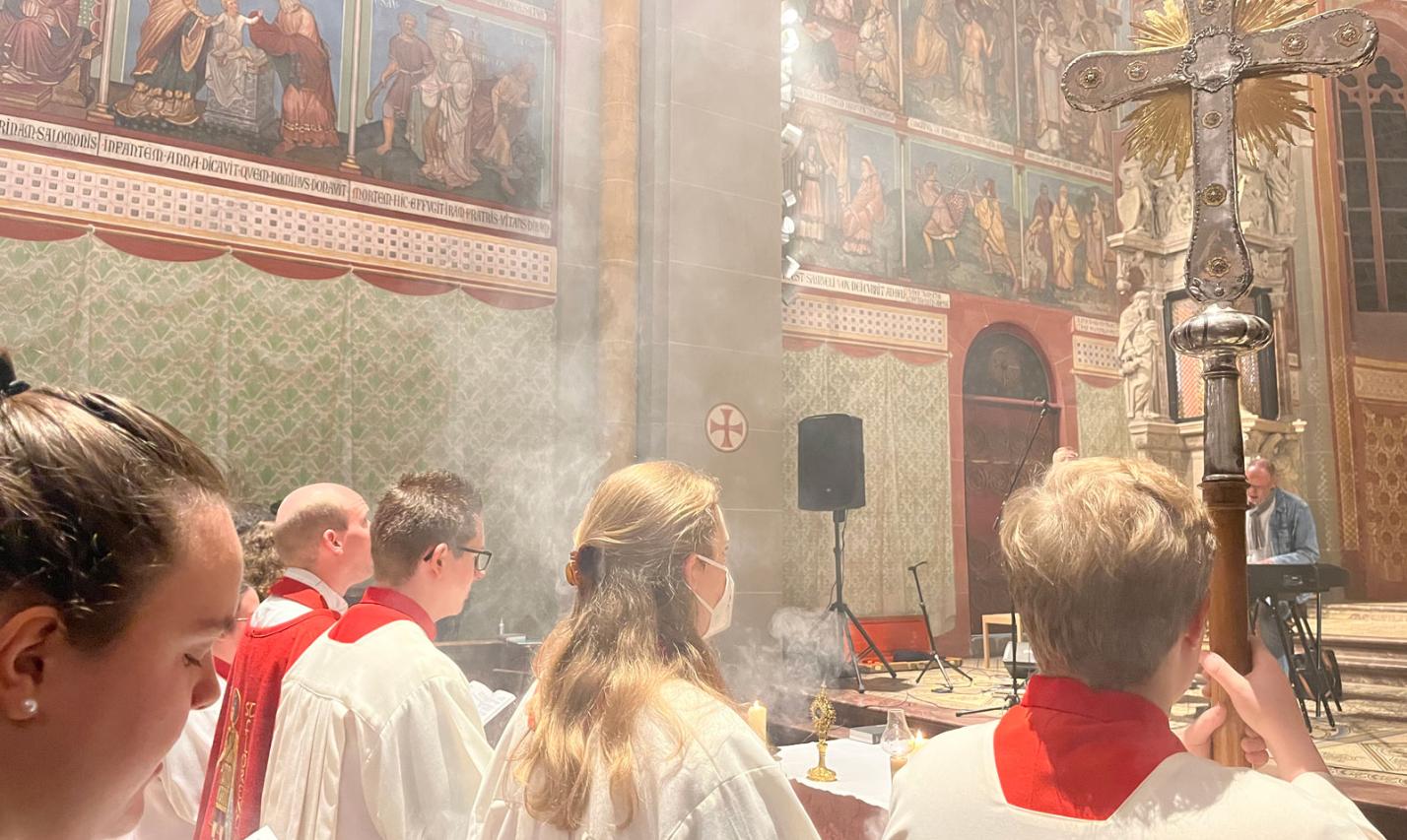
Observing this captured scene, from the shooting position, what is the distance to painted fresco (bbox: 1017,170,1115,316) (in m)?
12.5

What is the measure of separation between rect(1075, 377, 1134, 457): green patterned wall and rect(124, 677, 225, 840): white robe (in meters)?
11.4

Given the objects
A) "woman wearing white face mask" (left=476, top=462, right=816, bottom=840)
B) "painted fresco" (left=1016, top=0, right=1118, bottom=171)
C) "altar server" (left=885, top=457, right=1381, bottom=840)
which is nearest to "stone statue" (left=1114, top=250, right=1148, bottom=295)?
"painted fresco" (left=1016, top=0, right=1118, bottom=171)

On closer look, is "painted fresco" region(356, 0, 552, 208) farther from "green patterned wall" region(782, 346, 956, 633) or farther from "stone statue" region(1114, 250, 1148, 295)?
"stone statue" region(1114, 250, 1148, 295)

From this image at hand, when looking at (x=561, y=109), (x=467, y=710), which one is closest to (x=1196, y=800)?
(x=467, y=710)

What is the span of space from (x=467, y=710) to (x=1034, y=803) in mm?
1461

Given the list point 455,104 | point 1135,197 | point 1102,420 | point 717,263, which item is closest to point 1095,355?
point 1102,420

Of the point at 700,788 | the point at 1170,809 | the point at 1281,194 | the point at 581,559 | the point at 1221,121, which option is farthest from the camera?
the point at 1281,194

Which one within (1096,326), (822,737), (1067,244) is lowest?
(822,737)

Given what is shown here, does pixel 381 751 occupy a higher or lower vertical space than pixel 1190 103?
lower

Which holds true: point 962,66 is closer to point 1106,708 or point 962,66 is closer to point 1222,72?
point 1222,72

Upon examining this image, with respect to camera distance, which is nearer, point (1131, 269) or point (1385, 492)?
point (1131, 269)

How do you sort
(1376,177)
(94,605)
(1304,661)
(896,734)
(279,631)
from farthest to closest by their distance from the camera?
(1376,177) → (1304,661) → (896,734) → (279,631) → (94,605)

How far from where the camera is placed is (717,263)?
28.5 ft

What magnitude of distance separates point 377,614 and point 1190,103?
217cm
